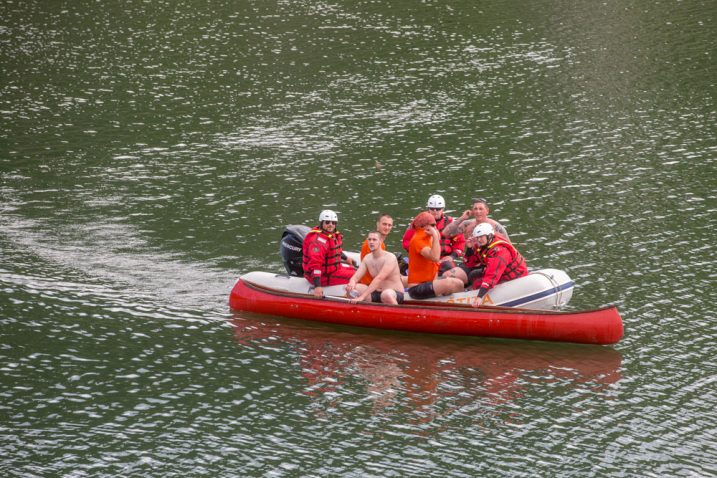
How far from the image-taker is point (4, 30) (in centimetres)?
3788

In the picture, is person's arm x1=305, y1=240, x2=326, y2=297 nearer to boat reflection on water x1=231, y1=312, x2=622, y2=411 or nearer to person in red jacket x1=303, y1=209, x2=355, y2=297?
person in red jacket x1=303, y1=209, x2=355, y2=297

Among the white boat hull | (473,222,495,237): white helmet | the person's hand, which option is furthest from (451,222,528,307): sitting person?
the person's hand

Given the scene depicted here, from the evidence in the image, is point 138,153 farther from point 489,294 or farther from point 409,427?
point 409,427

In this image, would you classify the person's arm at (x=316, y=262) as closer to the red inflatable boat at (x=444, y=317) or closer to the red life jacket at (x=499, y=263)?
the red inflatable boat at (x=444, y=317)

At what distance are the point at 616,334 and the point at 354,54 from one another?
20386 mm

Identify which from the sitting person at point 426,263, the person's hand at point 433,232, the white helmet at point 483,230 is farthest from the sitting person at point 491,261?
the person's hand at point 433,232

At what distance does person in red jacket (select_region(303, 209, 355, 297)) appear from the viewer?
16625 mm

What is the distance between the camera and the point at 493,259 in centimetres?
1600

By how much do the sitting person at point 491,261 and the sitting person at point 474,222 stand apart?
0.28m

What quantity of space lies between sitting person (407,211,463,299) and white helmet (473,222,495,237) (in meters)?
0.57

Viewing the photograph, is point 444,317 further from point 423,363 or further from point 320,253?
point 320,253

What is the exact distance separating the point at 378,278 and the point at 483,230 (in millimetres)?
1702

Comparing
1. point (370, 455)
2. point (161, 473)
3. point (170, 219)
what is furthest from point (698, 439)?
point (170, 219)

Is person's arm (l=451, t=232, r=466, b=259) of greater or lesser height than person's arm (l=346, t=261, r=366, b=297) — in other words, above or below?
above
